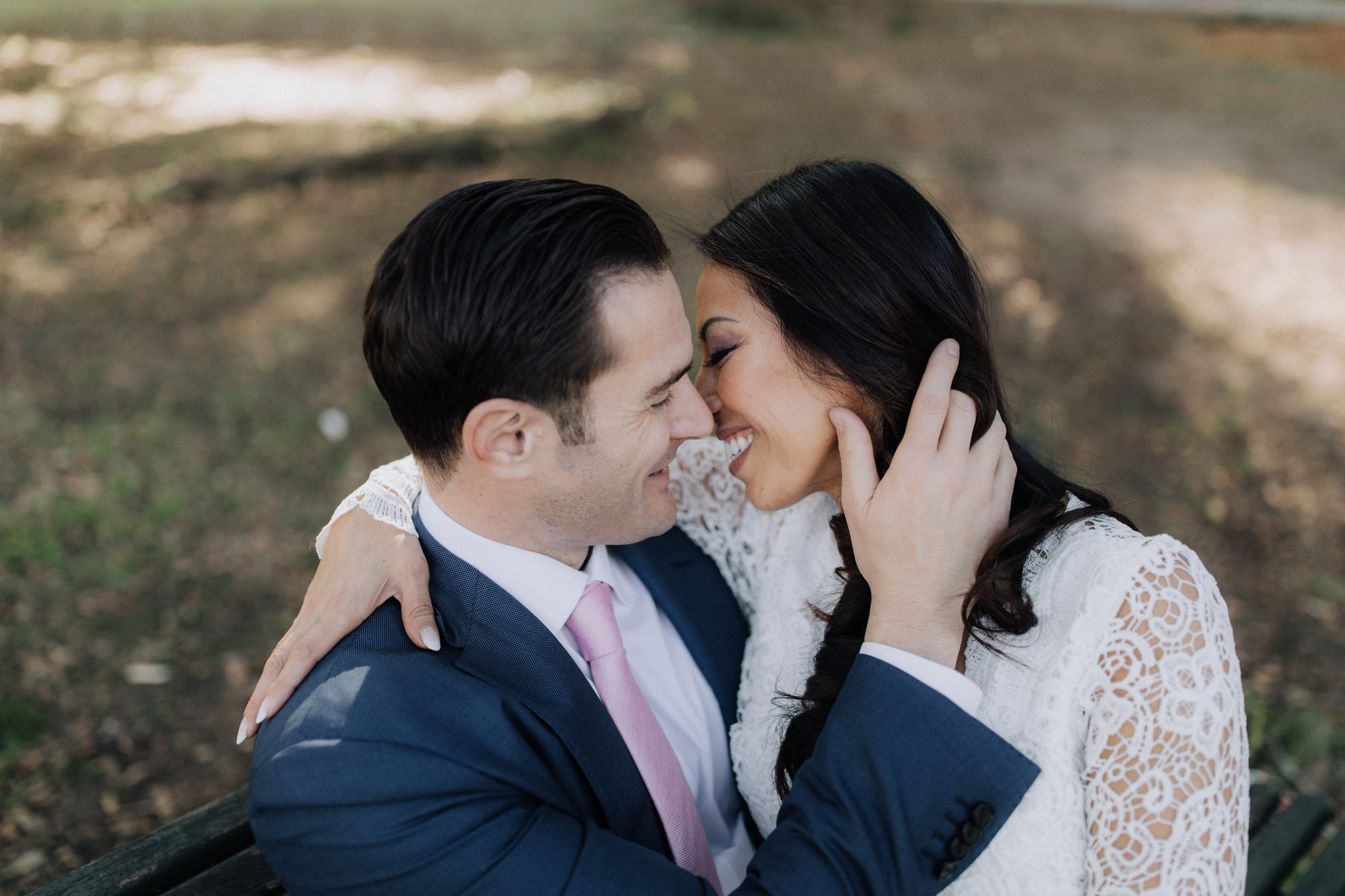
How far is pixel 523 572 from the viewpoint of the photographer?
7.16ft

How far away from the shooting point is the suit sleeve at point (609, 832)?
1.67 m

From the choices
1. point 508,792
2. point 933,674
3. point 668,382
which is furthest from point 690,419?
point 508,792

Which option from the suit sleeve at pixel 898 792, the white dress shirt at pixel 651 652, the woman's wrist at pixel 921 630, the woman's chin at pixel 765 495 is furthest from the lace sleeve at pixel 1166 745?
the white dress shirt at pixel 651 652

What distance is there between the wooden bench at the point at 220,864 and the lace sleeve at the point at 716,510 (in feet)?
4.47

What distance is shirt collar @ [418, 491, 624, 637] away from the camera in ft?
7.15

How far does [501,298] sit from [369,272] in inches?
206

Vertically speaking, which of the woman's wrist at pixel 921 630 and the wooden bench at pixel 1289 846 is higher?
the woman's wrist at pixel 921 630

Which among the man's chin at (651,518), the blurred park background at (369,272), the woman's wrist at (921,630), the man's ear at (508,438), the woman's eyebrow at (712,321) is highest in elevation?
the woman's eyebrow at (712,321)

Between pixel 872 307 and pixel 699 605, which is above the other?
pixel 872 307

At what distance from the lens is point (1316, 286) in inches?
269

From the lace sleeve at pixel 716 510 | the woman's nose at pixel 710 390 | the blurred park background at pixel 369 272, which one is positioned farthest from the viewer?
the blurred park background at pixel 369 272

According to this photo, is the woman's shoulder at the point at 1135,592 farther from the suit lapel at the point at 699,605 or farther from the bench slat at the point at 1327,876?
the bench slat at the point at 1327,876

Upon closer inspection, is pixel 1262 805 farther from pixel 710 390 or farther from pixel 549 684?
pixel 549 684

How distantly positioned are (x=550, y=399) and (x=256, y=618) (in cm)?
290
